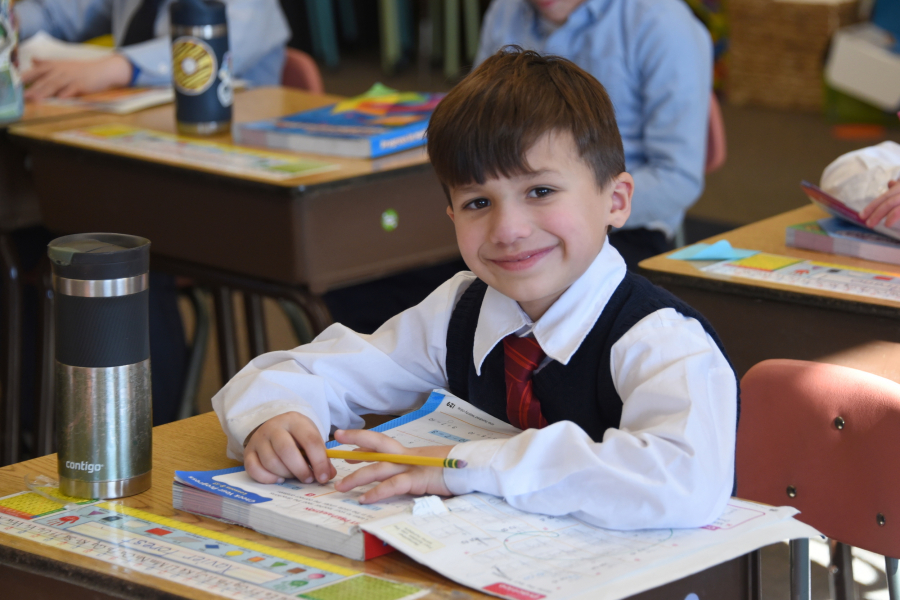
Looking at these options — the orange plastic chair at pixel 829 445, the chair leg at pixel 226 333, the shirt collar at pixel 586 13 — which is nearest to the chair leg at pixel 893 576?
the orange plastic chair at pixel 829 445

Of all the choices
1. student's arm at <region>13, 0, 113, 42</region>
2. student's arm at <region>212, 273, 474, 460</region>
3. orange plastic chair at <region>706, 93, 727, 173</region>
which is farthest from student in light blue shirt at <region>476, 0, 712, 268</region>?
student's arm at <region>13, 0, 113, 42</region>

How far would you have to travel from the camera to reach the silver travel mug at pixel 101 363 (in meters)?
0.87

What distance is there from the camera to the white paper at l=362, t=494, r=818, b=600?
2.42ft

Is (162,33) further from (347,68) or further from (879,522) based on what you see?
(347,68)

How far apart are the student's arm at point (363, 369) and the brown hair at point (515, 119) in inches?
5.8

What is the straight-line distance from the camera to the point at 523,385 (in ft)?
3.45

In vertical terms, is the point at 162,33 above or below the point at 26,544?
above

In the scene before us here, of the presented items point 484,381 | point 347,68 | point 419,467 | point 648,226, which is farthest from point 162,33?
point 347,68

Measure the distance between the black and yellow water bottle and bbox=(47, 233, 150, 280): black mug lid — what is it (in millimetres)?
1246

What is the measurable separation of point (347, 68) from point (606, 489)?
7285 mm

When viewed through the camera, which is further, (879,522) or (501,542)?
(879,522)

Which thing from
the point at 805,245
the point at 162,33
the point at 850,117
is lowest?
the point at 850,117

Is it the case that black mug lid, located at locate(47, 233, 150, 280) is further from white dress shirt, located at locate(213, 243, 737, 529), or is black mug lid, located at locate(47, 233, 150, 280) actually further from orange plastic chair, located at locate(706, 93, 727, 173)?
orange plastic chair, located at locate(706, 93, 727, 173)

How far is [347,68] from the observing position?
25.7ft
